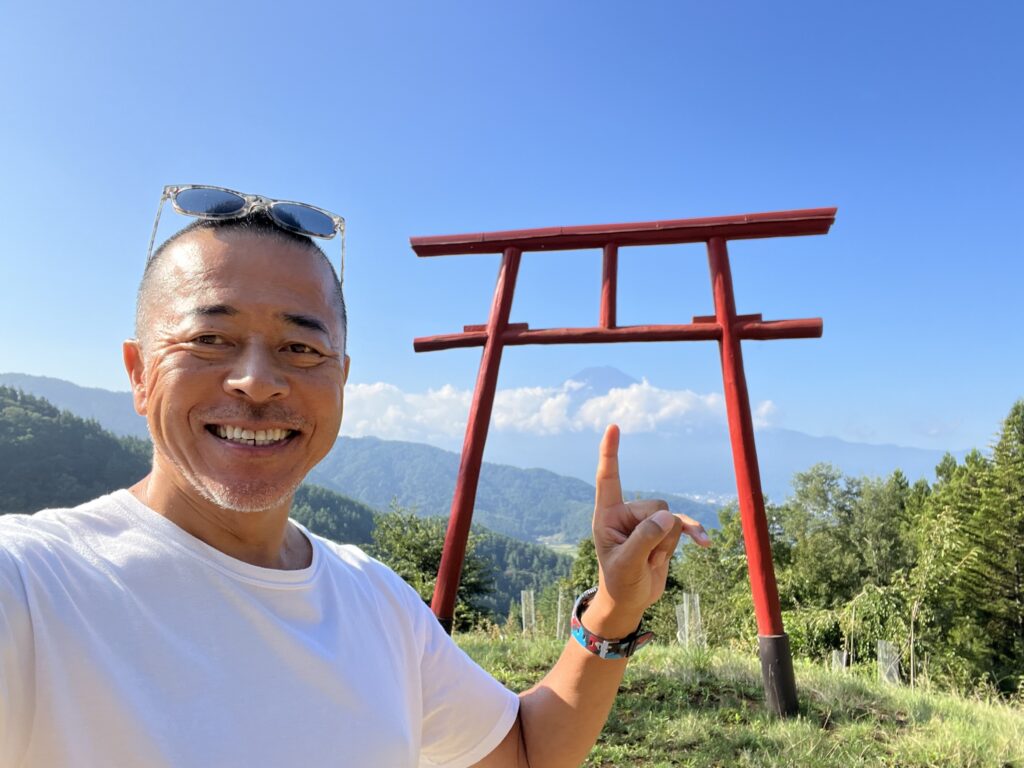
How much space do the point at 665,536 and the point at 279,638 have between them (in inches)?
31.9

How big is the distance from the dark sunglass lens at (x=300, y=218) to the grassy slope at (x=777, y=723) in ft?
11.4

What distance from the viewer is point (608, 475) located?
4.98ft

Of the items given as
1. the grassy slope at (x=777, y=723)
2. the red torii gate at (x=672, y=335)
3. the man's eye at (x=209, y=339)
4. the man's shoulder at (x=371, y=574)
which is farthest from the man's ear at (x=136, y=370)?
the red torii gate at (x=672, y=335)

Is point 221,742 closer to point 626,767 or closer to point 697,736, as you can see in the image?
point 626,767

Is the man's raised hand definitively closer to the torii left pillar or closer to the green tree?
Answer: the torii left pillar

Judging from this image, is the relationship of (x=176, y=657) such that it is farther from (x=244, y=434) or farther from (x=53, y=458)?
(x=53, y=458)

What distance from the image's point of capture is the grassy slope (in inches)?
150

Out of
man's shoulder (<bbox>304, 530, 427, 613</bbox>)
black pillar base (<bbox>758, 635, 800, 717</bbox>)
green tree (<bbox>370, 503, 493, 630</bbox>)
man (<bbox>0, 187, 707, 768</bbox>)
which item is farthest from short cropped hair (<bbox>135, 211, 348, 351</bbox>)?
green tree (<bbox>370, 503, 493, 630</bbox>)

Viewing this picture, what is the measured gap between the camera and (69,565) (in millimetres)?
972

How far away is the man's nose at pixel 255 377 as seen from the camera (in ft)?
3.86

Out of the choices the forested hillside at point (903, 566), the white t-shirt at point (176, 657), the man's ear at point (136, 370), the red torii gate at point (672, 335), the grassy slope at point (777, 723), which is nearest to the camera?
the white t-shirt at point (176, 657)

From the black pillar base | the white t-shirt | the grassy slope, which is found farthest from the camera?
the black pillar base

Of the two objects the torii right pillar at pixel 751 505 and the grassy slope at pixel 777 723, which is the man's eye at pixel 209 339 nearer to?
the grassy slope at pixel 777 723

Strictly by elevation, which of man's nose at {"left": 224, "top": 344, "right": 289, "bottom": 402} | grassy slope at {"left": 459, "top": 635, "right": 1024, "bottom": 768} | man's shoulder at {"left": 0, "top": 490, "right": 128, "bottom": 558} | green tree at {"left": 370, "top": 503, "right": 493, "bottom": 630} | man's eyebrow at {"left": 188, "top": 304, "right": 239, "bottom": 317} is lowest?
green tree at {"left": 370, "top": 503, "right": 493, "bottom": 630}
